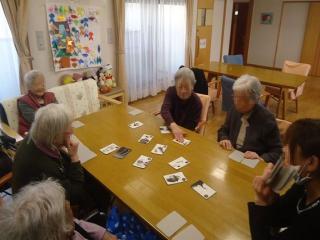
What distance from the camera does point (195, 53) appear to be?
6027 mm

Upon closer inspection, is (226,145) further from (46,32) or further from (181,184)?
(46,32)

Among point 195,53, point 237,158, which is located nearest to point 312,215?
point 237,158

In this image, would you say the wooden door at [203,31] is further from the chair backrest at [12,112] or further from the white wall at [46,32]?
the chair backrest at [12,112]

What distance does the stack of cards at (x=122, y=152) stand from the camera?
1.82 m

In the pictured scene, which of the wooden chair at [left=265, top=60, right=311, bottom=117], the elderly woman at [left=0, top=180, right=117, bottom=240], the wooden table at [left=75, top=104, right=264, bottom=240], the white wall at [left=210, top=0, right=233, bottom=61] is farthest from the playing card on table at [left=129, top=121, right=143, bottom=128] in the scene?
the white wall at [left=210, top=0, right=233, bottom=61]

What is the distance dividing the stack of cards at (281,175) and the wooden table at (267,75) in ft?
9.84

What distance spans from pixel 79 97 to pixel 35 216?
8.11ft

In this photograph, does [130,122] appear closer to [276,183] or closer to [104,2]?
[276,183]

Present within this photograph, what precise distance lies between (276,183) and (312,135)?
0.26 metres

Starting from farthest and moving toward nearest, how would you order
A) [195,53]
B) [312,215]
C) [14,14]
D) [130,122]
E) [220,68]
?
1. [195,53]
2. [220,68]
3. [14,14]
4. [130,122]
5. [312,215]

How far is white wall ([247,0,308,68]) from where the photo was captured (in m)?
7.35

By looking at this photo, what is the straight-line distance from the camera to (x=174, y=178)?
157 cm

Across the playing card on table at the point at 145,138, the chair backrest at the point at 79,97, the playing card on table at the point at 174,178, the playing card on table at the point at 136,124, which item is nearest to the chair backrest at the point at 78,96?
the chair backrest at the point at 79,97

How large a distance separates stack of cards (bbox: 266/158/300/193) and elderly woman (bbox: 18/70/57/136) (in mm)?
2353
